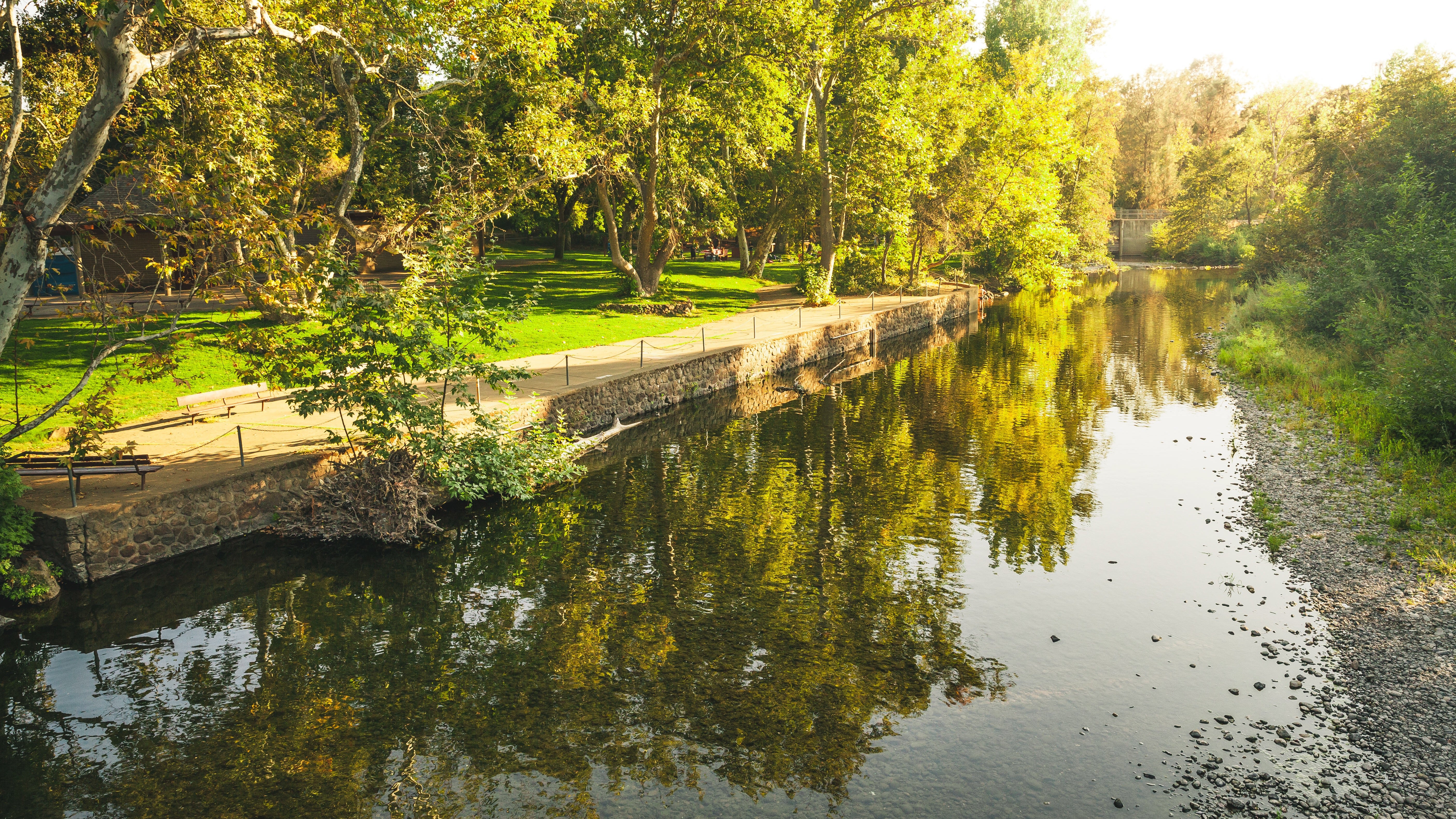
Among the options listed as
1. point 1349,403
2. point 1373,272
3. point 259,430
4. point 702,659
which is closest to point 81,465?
point 259,430

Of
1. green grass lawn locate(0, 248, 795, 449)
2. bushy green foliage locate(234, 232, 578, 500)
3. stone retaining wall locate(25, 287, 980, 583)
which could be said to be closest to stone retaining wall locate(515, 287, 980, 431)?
stone retaining wall locate(25, 287, 980, 583)

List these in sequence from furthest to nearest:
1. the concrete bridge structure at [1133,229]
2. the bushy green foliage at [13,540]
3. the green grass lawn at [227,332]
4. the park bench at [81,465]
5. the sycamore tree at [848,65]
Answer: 1. the concrete bridge structure at [1133,229]
2. the sycamore tree at [848,65]
3. the green grass lawn at [227,332]
4. the park bench at [81,465]
5. the bushy green foliage at [13,540]

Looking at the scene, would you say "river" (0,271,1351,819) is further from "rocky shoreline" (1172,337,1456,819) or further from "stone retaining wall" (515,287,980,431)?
"stone retaining wall" (515,287,980,431)

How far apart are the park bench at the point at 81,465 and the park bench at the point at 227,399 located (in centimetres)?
363

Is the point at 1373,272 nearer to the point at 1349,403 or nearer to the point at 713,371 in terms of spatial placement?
the point at 1349,403

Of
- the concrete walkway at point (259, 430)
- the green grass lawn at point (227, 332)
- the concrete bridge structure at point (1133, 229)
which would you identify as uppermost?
the concrete bridge structure at point (1133, 229)

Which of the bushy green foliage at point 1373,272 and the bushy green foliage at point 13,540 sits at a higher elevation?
the bushy green foliage at point 1373,272

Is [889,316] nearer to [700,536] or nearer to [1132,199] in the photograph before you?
[700,536]

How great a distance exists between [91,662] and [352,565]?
3.34m

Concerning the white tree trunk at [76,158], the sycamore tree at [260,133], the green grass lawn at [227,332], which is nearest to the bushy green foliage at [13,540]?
the sycamore tree at [260,133]

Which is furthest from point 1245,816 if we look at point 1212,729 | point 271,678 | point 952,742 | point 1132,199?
point 1132,199

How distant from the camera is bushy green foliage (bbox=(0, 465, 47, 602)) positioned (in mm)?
10445

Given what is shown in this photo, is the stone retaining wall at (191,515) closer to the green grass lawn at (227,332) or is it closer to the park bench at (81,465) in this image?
the park bench at (81,465)

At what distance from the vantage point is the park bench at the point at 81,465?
1179cm
